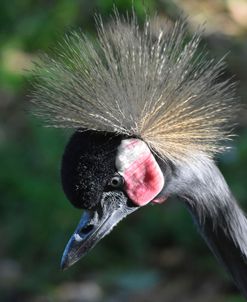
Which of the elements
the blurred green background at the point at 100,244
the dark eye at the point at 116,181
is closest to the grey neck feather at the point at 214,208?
the dark eye at the point at 116,181

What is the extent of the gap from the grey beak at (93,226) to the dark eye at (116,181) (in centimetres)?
4

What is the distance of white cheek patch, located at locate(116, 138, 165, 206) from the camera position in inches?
105

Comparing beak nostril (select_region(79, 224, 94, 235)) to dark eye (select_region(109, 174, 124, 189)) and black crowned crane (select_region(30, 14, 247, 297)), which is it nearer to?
black crowned crane (select_region(30, 14, 247, 297))

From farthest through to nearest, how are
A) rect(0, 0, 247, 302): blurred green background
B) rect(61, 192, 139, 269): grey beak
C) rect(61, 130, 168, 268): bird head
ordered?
rect(0, 0, 247, 302): blurred green background → rect(61, 192, 139, 269): grey beak → rect(61, 130, 168, 268): bird head

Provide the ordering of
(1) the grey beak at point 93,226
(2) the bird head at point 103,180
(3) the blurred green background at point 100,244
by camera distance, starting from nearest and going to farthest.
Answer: (2) the bird head at point 103,180
(1) the grey beak at point 93,226
(3) the blurred green background at point 100,244

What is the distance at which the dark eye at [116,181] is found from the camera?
2.70 m

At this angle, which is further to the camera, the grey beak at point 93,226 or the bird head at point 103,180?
the grey beak at point 93,226

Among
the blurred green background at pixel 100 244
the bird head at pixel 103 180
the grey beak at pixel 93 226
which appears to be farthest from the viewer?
the blurred green background at pixel 100 244

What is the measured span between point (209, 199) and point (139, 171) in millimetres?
200

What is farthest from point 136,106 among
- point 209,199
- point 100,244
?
point 100,244

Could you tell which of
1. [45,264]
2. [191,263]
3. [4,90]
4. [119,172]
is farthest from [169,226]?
[119,172]

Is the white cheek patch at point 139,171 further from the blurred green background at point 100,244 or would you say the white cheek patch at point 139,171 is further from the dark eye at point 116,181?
the blurred green background at point 100,244

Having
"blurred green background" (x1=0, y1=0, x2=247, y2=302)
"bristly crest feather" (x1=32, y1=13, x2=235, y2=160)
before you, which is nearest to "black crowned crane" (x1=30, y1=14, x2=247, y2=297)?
"bristly crest feather" (x1=32, y1=13, x2=235, y2=160)

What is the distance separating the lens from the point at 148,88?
2713 millimetres
